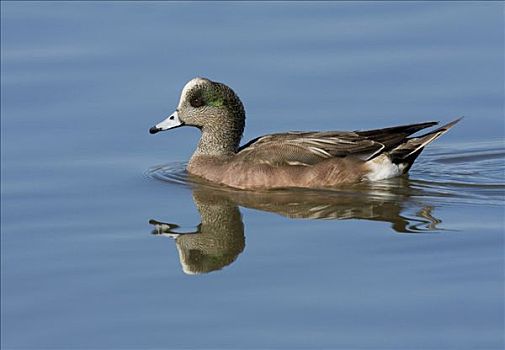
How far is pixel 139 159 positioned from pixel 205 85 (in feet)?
2.91

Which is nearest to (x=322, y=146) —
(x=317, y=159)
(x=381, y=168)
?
(x=317, y=159)

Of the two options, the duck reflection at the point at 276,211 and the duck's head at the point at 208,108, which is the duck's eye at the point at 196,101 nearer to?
the duck's head at the point at 208,108

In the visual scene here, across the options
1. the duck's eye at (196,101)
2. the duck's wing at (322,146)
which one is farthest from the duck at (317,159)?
the duck's eye at (196,101)

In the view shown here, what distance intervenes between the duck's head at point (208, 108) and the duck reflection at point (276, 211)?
0.77 metres

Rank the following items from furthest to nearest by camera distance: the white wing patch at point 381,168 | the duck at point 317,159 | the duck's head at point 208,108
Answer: the duck's head at point 208,108
the white wing patch at point 381,168
the duck at point 317,159

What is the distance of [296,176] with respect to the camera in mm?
11516

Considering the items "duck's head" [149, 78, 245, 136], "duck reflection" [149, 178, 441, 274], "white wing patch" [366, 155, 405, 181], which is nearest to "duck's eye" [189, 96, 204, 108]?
"duck's head" [149, 78, 245, 136]

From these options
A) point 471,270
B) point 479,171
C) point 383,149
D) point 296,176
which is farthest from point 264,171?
point 471,270

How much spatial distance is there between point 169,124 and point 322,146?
1.41 meters

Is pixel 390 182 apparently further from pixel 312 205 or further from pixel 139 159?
pixel 139 159

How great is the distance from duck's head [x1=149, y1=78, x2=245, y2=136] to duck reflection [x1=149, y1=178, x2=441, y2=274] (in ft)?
2.51

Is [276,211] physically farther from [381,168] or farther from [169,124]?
[169,124]

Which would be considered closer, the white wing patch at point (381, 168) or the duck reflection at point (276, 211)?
the duck reflection at point (276, 211)

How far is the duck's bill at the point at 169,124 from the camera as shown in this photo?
39.3 ft
